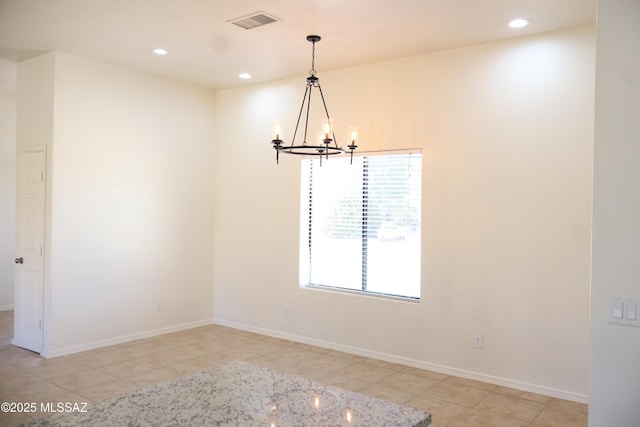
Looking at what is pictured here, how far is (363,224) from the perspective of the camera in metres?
5.34

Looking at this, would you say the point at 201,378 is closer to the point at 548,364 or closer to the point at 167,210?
the point at 548,364

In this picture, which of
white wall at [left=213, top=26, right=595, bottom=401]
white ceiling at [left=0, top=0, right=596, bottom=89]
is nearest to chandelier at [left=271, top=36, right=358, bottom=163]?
white wall at [left=213, top=26, right=595, bottom=401]

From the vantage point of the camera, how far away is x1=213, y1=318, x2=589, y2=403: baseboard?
4039 mm

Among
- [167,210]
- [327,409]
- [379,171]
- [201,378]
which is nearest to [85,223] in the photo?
[167,210]

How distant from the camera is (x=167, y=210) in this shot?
6.09 metres

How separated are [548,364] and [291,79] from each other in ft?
13.5

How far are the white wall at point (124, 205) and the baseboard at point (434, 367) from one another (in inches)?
46.8

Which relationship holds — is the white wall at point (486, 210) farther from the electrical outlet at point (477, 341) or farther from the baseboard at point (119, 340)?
the baseboard at point (119, 340)

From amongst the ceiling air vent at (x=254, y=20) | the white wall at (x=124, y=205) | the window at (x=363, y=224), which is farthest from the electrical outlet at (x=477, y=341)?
the white wall at (x=124, y=205)

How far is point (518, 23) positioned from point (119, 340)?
523 cm

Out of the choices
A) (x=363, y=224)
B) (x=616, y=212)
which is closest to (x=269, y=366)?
(x=363, y=224)

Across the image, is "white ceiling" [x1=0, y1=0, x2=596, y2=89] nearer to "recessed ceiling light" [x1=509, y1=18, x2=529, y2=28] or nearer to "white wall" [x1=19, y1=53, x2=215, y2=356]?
"recessed ceiling light" [x1=509, y1=18, x2=529, y2=28]

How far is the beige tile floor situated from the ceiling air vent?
321 centimetres

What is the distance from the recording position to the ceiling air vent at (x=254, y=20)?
390cm
